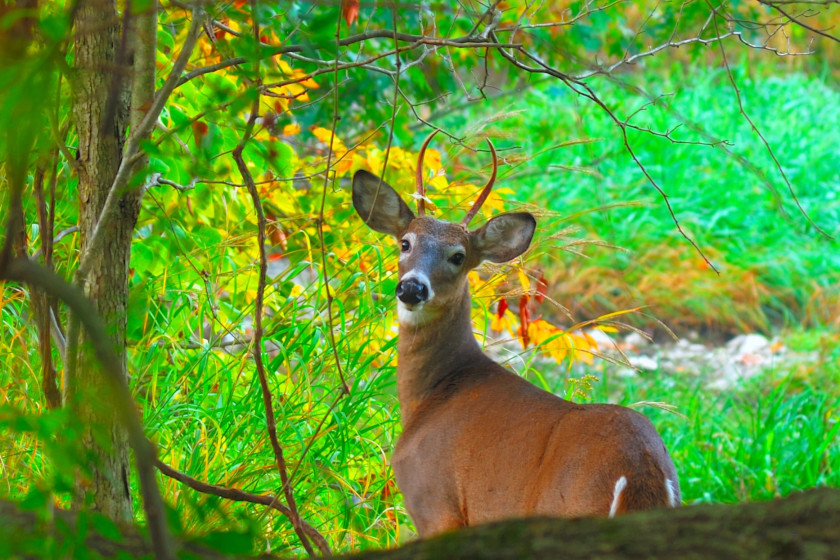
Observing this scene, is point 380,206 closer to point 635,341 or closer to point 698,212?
point 635,341

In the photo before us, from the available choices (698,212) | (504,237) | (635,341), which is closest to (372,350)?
(504,237)

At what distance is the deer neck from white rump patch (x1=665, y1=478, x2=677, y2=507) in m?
1.08

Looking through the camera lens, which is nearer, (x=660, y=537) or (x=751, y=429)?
(x=660, y=537)

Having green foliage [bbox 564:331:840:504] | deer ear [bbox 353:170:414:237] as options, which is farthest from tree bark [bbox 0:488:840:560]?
green foliage [bbox 564:331:840:504]

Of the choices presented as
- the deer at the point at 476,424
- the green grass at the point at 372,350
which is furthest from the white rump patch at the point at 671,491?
the green grass at the point at 372,350

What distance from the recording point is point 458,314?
350 centimetres

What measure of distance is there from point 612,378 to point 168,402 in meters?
3.87

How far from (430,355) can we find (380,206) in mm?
557

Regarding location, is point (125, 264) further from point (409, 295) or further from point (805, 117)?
point (805, 117)

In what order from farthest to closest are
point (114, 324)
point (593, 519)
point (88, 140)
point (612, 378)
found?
point (612, 378) < point (88, 140) < point (114, 324) < point (593, 519)

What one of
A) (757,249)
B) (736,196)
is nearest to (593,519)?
(757,249)

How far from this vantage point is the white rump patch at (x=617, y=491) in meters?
2.41

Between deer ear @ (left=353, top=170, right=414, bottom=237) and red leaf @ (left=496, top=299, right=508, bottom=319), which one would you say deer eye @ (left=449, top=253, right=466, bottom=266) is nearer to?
deer ear @ (left=353, top=170, right=414, bottom=237)

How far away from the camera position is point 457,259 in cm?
343
